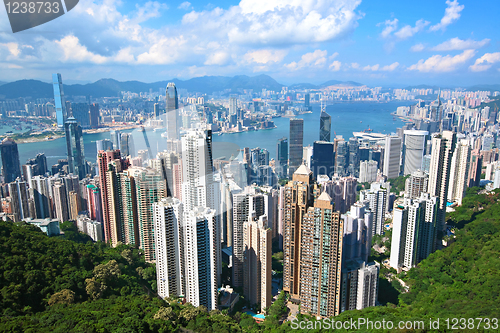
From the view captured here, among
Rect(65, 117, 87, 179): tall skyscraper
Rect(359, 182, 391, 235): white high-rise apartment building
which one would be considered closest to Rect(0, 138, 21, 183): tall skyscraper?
Rect(65, 117, 87, 179): tall skyscraper

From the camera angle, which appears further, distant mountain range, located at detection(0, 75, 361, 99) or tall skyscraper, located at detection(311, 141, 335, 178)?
tall skyscraper, located at detection(311, 141, 335, 178)

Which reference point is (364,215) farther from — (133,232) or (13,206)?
(13,206)

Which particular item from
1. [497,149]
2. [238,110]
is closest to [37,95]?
[238,110]

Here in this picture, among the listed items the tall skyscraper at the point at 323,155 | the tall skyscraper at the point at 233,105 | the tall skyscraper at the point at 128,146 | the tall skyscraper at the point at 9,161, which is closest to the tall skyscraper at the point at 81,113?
the tall skyscraper at the point at 9,161

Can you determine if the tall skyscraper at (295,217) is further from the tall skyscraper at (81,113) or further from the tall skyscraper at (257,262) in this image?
the tall skyscraper at (81,113)

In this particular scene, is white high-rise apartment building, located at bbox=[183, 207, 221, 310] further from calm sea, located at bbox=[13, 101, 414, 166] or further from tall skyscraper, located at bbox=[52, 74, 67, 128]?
→ tall skyscraper, located at bbox=[52, 74, 67, 128]

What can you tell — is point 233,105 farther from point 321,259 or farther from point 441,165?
point 321,259
